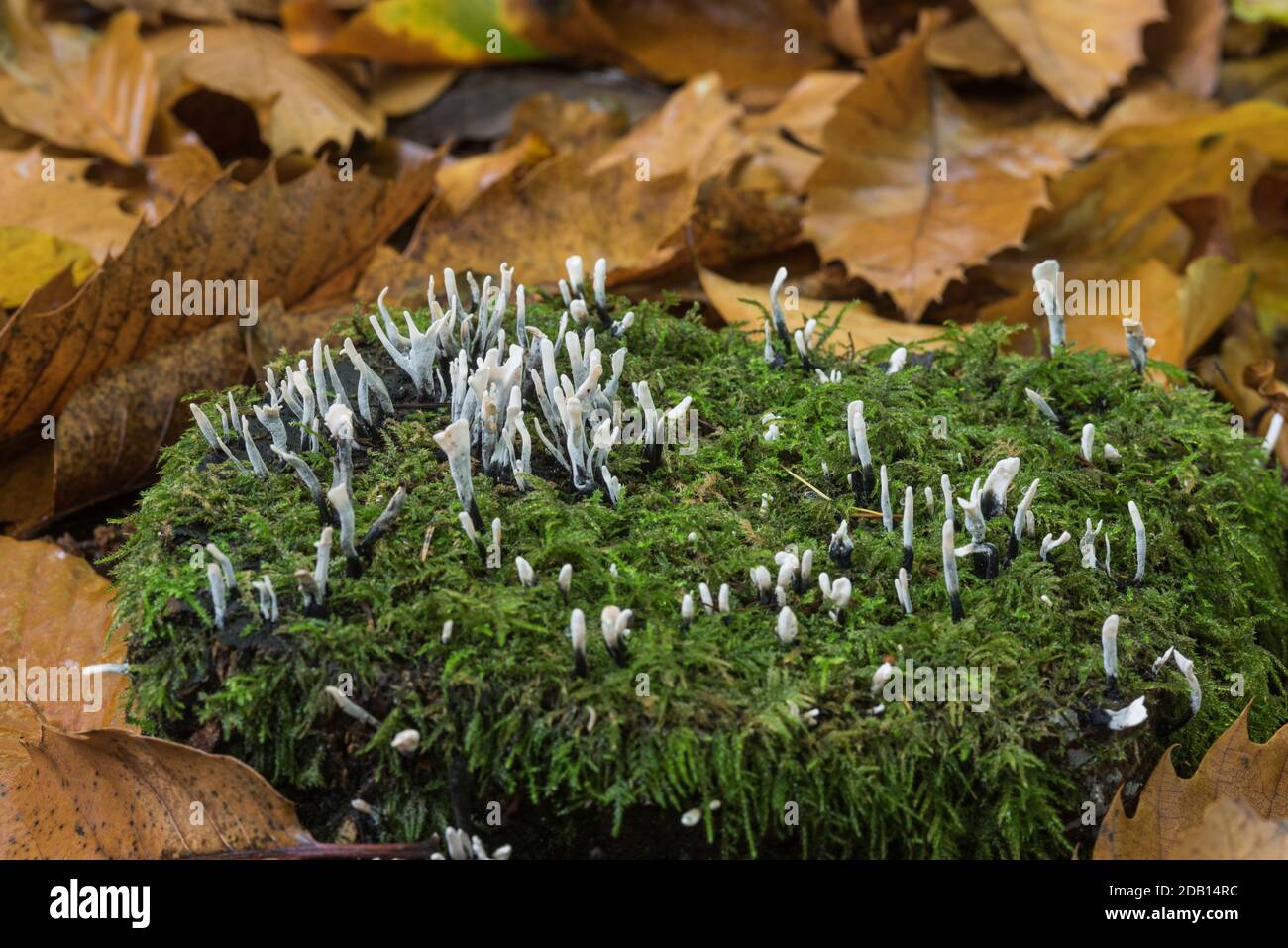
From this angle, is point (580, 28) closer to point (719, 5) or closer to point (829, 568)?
point (719, 5)

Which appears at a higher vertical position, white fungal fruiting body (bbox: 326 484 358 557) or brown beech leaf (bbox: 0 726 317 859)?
white fungal fruiting body (bbox: 326 484 358 557)

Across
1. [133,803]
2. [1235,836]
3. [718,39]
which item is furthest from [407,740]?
[718,39]

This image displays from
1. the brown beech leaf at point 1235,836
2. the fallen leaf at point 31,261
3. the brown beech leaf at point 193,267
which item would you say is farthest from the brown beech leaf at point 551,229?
the brown beech leaf at point 1235,836

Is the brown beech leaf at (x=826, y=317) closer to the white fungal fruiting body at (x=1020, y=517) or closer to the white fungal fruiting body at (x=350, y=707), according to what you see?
the white fungal fruiting body at (x=1020, y=517)

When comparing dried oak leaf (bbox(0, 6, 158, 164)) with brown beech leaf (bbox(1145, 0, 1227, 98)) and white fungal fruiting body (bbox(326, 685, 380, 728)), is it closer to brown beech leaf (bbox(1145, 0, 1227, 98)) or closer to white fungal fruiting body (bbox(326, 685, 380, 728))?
white fungal fruiting body (bbox(326, 685, 380, 728))

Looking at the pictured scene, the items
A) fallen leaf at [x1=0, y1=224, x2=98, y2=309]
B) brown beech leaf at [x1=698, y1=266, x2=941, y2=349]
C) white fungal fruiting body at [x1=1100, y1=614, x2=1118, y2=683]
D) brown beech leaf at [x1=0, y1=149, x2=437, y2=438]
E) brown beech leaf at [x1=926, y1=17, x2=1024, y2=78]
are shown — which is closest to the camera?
white fungal fruiting body at [x1=1100, y1=614, x2=1118, y2=683]

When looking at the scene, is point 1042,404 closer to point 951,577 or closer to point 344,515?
point 951,577

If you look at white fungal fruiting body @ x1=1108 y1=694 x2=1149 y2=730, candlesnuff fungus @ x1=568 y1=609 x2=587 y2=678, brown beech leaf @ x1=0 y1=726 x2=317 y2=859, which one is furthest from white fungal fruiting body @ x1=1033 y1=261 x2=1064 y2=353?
brown beech leaf @ x1=0 y1=726 x2=317 y2=859
